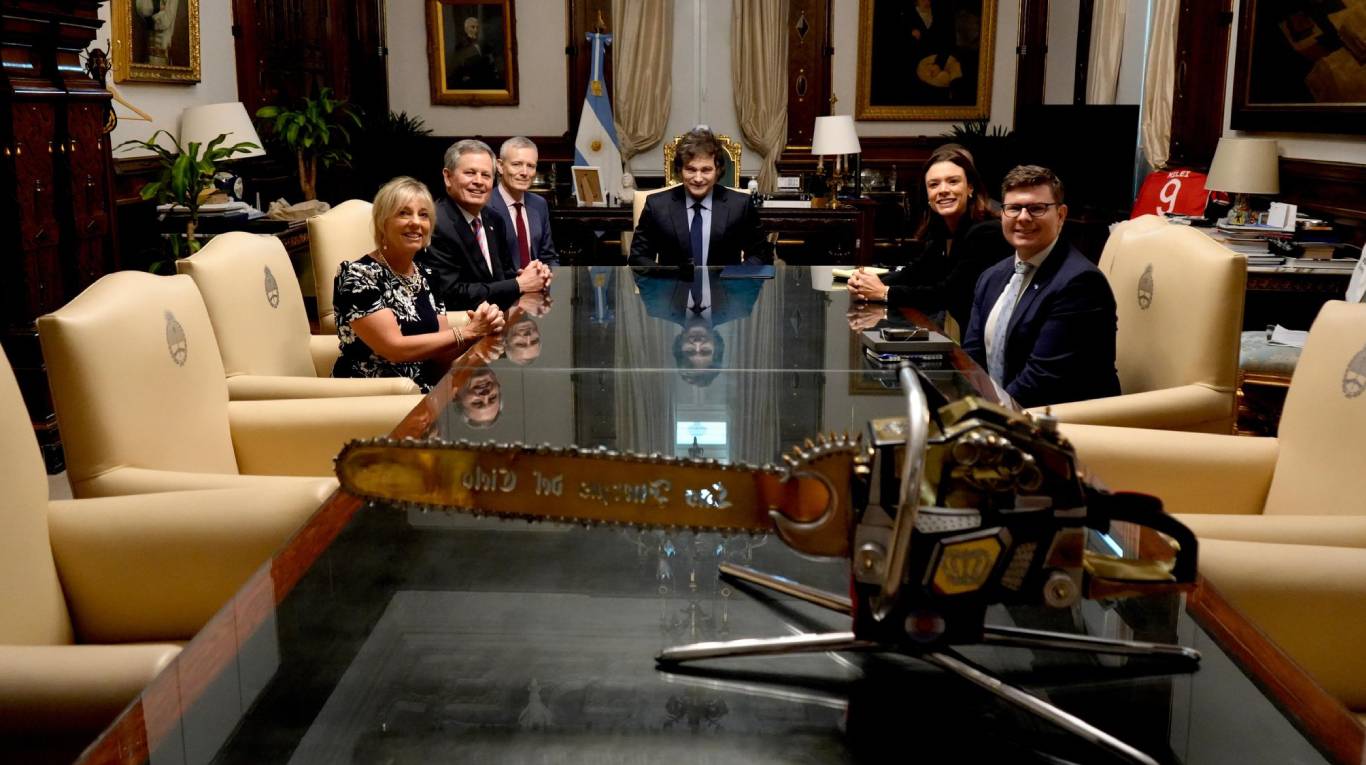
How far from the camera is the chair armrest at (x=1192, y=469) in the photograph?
2.44 meters

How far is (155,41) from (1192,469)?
20.2 ft

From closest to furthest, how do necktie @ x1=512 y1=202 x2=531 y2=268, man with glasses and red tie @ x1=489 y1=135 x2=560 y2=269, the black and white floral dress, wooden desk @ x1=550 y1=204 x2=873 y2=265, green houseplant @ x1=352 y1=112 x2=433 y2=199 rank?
the black and white floral dress < man with glasses and red tie @ x1=489 y1=135 x2=560 y2=269 < necktie @ x1=512 y1=202 x2=531 y2=268 < wooden desk @ x1=550 y1=204 x2=873 y2=265 < green houseplant @ x1=352 y1=112 x2=433 y2=199

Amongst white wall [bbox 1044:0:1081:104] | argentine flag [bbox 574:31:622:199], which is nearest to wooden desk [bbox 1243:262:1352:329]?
white wall [bbox 1044:0:1081:104]

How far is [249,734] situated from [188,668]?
18 centimetres

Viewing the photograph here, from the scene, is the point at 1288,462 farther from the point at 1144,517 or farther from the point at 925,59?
the point at 925,59

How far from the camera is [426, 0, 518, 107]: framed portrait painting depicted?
10.6 m

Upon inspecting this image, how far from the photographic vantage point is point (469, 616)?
133 centimetres

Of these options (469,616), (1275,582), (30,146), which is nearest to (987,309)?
(1275,582)

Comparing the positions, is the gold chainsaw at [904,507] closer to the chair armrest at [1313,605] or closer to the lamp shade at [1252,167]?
the chair armrest at [1313,605]

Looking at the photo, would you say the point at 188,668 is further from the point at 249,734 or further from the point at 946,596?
the point at 946,596

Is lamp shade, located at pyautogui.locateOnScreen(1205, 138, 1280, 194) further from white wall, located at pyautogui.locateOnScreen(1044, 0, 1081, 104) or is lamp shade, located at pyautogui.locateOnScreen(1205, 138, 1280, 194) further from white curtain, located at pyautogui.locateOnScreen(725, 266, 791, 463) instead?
white wall, located at pyautogui.locateOnScreen(1044, 0, 1081, 104)

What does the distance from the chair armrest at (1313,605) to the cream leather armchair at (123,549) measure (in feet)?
4.80

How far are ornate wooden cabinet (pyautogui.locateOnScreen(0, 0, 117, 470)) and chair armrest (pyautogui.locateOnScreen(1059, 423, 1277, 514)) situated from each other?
12.6 ft

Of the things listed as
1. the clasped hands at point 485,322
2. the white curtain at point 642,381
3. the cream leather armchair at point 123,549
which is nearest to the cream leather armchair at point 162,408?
the cream leather armchair at point 123,549
